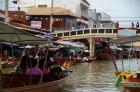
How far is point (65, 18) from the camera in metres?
43.5

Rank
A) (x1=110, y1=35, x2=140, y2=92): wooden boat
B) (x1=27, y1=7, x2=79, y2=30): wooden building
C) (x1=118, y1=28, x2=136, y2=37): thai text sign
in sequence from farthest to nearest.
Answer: (x1=27, y1=7, x2=79, y2=30): wooden building < (x1=118, y1=28, x2=136, y2=37): thai text sign < (x1=110, y1=35, x2=140, y2=92): wooden boat

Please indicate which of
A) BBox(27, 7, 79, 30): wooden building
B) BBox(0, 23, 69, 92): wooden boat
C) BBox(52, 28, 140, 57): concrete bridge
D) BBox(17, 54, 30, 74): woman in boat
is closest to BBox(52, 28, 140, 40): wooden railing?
BBox(52, 28, 140, 57): concrete bridge

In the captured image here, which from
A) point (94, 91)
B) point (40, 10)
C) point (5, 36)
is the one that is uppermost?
point (40, 10)

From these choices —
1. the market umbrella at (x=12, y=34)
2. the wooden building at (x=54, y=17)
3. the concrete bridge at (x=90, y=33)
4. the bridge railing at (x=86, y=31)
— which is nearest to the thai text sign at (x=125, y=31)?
the concrete bridge at (x=90, y=33)

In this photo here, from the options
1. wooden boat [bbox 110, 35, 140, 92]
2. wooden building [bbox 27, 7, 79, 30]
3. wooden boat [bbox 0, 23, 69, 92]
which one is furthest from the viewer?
wooden building [bbox 27, 7, 79, 30]

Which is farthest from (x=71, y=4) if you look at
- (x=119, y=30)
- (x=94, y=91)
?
(x=94, y=91)

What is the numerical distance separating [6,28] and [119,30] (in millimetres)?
34274

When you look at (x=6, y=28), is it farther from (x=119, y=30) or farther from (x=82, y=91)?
(x=119, y=30)

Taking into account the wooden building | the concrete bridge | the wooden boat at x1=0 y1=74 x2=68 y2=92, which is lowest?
the wooden boat at x1=0 y1=74 x2=68 y2=92

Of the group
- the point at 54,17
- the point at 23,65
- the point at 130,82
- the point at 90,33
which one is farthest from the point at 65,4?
the point at 130,82

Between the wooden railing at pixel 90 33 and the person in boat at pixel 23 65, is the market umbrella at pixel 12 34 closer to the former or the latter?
the person in boat at pixel 23 65

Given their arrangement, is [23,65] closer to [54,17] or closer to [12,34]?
[12,34]

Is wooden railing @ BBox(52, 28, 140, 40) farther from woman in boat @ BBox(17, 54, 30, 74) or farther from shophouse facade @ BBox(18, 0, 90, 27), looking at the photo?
woman in boat @ BBox(17, 54, 30, 74)

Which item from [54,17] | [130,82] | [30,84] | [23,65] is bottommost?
[30,84]
